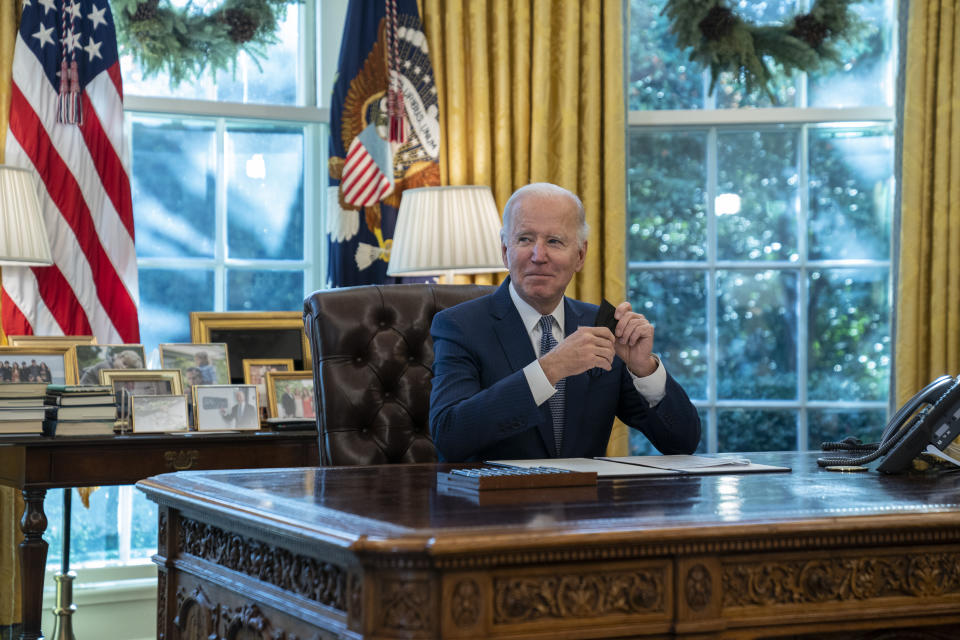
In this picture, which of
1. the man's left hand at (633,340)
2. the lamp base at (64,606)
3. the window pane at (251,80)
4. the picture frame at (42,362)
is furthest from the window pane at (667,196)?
the lamp base at (64,606)

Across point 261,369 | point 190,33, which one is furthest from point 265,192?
point 261,369

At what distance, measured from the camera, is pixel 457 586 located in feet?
3.69

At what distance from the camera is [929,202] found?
4211 mm

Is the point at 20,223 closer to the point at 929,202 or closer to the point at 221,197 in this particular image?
the point at 221,197

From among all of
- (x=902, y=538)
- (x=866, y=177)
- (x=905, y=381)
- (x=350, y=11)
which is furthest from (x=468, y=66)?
(x=902, y=538)

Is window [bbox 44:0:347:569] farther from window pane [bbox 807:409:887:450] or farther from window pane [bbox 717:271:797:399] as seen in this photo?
window pane [bbox 807:409:887:450]

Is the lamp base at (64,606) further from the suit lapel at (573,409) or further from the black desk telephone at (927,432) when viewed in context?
the black desk telephone at (927,432)

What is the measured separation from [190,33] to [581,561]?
324 cm

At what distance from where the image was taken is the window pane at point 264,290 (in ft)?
13.7

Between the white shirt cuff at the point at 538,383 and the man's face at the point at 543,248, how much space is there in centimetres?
34

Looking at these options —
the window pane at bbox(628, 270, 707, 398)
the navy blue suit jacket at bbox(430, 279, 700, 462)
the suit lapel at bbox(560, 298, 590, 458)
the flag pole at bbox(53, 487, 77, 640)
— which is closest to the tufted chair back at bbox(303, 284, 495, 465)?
the navy blue suit jacket at bbox(430, 279, 700, 462)

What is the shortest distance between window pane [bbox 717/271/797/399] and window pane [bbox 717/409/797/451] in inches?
2.9

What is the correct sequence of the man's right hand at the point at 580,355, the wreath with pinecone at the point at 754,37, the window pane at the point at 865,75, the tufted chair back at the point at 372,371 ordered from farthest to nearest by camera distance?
1. the window pane at the point at 865,75
2. the wreath with pinecone at the point at 754,37
3. the tufted chair back at the point at 372,371
4. the man's right hand at the point at 580,355

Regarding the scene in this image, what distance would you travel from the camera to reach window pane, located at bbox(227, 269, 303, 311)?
164 inches
